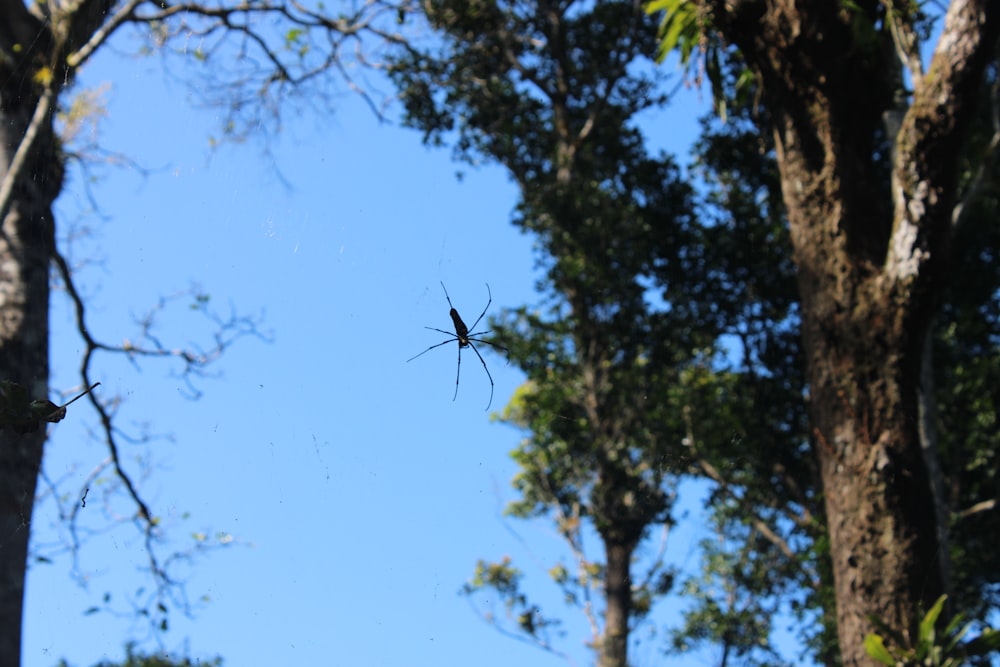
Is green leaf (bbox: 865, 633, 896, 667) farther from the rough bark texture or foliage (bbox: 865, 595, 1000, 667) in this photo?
the rough bark texture

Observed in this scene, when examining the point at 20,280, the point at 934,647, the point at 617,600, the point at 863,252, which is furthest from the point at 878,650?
the point at 617,600

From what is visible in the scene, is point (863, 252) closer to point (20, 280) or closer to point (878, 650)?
point (878, 650)

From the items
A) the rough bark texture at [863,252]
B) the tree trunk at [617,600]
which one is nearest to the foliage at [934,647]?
the rough bark texture at [863,252]

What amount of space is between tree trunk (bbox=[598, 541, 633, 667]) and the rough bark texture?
4764 millimetres

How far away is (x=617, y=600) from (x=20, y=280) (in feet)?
20.2

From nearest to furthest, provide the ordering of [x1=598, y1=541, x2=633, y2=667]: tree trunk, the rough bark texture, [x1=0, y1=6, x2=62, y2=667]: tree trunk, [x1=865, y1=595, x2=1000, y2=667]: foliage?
[x1=0, y1=6, x2=62, y2=667]: tree trunk < [x1=865, y1=595, x2=1000, y2=667]: foliage < the rough bark texture < [x1=598, y1=541, x2=633, y2=667]: tree trunk

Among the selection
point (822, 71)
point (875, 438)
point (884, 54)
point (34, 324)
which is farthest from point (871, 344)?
point (34, 324)

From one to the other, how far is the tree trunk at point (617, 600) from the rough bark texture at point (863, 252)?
188 inches

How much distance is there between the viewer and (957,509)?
27.4 feet

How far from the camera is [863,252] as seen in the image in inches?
138

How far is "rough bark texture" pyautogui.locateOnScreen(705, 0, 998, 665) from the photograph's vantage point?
10.2 ft

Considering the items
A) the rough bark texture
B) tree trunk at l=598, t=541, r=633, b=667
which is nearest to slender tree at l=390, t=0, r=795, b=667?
tree trunk at l=598, t=541, r=633, b=667

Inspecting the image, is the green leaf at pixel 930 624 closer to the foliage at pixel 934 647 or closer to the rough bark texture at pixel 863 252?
the foliage at pixel 934 647

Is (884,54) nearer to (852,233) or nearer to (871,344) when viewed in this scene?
(852,233)
